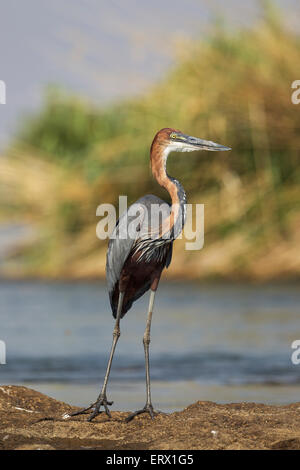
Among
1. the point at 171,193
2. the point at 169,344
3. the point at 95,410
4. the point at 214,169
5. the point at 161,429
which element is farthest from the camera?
the point at 214,169

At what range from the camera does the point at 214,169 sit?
53.0ft

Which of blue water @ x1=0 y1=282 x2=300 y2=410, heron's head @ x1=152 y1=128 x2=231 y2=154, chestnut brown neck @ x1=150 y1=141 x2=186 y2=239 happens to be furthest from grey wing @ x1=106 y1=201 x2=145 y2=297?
blue water @ x1=0 y1=282 x2=300 y2=410

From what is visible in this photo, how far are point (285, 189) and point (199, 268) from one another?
1.67 m

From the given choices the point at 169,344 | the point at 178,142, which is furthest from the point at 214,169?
the point at 178,142

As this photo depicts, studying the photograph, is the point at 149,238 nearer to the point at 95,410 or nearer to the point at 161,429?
the point at 95,410

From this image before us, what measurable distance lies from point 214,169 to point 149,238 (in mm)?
10137

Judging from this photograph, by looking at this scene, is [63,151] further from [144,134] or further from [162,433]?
[162,433]

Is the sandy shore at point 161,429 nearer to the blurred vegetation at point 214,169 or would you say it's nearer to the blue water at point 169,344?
the blue water at point 169,344

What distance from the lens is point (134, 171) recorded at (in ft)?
54.4

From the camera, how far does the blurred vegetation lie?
1541 cm
